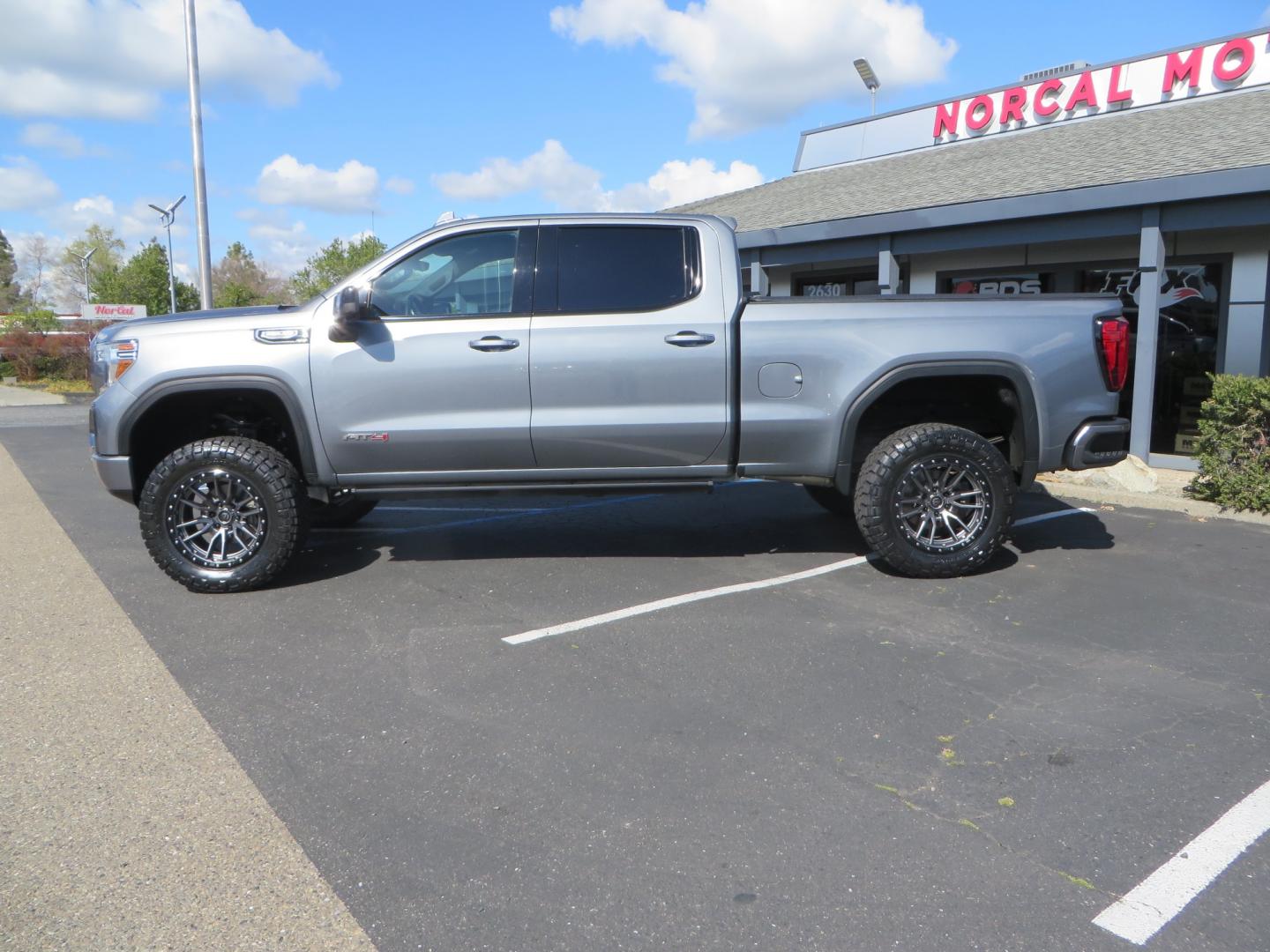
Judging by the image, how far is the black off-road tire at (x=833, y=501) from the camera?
7594 millimetres

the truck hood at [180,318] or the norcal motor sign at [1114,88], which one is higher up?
the norcal motor sign at [1114,88]

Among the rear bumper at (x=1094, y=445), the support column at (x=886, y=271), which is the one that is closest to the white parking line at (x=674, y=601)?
the rear bumper at (x=1094, y=445)

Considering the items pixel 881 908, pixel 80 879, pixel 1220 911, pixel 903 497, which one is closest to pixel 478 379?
pixel 903 497

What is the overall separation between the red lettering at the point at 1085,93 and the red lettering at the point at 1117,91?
19 centimetres

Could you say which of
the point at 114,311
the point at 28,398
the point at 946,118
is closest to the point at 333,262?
the point at 114,311

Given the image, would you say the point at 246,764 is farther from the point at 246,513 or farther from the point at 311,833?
the point at 246,513

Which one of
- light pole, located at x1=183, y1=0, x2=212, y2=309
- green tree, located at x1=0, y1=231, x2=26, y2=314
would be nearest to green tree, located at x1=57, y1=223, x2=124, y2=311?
green tree, located at x1=0, y1=231, x2=26, y2=314

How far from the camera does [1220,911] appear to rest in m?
2.62

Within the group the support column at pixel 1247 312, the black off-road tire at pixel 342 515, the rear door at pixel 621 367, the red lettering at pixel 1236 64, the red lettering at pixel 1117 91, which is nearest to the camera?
the rear door at pixel 621 367

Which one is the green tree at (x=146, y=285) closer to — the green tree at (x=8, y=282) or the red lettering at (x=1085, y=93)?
the green tree at (x=8, y=282)

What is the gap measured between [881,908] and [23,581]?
565 centimetres

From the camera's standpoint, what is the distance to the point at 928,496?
5805mm

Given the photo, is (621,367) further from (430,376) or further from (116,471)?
(116,471)

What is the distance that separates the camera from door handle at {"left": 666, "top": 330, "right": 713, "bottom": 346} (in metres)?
5.60
